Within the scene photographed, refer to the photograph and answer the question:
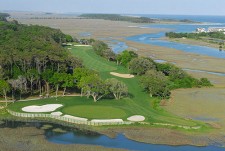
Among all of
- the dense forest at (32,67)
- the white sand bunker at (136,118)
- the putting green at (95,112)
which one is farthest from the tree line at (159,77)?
the dense forest at (32,67)

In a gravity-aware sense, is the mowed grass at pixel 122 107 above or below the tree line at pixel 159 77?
below

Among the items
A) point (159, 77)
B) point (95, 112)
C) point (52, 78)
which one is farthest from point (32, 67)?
point (159, 77)

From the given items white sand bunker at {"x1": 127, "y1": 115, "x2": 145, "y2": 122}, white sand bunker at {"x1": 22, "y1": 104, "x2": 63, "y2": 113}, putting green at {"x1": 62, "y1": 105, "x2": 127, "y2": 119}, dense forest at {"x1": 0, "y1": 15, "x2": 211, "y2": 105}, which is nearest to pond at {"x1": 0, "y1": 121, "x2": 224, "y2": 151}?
putting green at {"x1": 62, "y1": 105, "x2": 127, "y2": 119}

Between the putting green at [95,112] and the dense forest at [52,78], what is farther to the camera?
the dense forest at [52,78]

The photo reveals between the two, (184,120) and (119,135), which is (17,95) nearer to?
(119,135)

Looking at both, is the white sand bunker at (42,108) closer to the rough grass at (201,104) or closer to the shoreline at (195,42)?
the rough grass at (201,104)

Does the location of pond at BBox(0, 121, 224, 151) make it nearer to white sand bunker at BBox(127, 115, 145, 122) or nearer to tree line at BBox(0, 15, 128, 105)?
white sand bunker at BBox(127, 115, 145, 122)

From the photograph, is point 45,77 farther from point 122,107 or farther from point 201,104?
point 201,104
